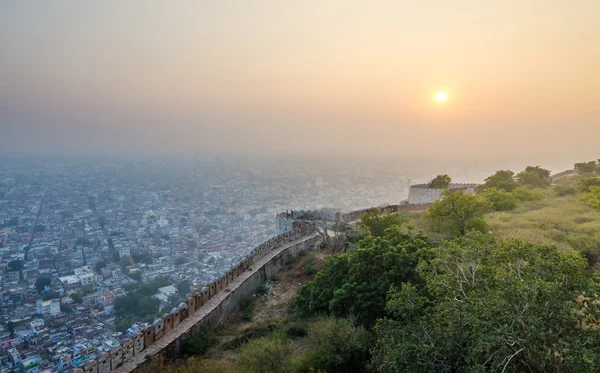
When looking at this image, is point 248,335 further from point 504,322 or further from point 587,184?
point 587,184

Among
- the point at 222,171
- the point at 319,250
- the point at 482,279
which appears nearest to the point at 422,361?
the point at 482,279

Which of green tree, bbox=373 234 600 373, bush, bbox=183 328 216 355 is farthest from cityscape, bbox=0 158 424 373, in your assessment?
green tree, bbox=373 234 600 373

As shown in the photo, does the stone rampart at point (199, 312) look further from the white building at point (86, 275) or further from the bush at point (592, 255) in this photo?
the white building at point (86, 275)

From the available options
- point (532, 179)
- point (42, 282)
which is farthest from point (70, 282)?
point (532, 179)

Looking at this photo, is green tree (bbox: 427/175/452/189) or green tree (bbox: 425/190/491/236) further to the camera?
green tree (bbox: 427/175/452/189)

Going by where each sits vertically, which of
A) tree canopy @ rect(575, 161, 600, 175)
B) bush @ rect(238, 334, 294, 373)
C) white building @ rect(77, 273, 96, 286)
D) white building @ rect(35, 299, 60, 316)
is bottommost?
white building @ rect(77, 273, 96, 286)

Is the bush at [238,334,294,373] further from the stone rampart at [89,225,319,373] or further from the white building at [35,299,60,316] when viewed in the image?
the white building at [35,299,60,316]

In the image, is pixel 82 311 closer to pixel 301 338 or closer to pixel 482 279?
pixel 301 338
